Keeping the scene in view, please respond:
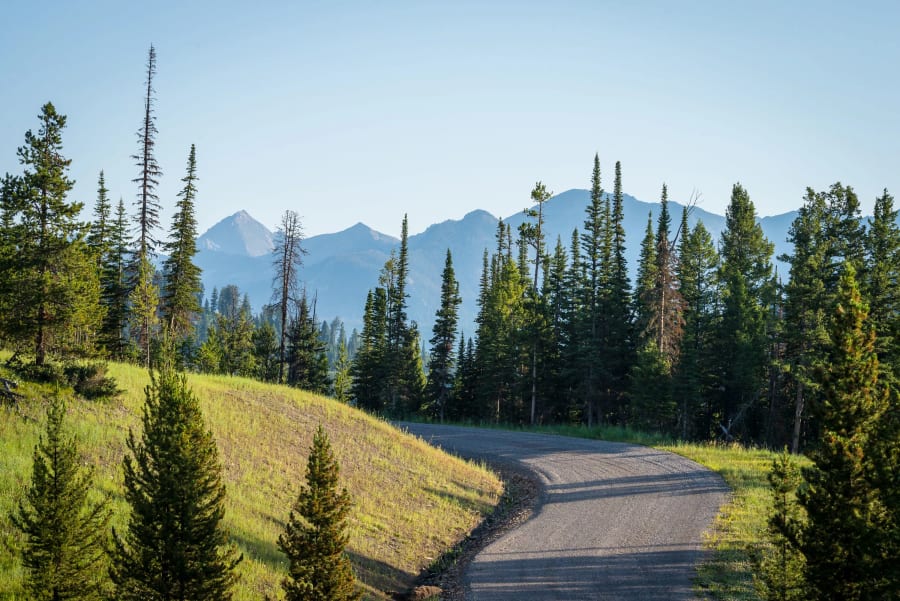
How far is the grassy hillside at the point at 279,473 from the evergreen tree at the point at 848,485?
9.63 m

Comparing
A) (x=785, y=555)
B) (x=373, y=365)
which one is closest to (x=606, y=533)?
(x=785, y=555)

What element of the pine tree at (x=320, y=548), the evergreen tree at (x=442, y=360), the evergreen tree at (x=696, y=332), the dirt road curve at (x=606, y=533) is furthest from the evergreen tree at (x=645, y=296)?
the pine tree at (x=320, y=548)

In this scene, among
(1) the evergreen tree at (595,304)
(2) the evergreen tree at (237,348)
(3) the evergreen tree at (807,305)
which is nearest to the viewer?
(3) the evergreen tree at (807,305)

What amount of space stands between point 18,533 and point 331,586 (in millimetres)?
6550

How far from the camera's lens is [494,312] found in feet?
189

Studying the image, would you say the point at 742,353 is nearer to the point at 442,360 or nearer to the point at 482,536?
the point at 442,360

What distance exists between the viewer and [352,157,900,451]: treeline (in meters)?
37.5

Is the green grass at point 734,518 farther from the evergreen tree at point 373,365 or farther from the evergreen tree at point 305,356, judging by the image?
the evergreen tree at point 305,356

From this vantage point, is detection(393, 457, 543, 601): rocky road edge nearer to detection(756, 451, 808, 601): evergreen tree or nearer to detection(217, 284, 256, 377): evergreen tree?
detection(756, 451, 808, 601): evergreen tree

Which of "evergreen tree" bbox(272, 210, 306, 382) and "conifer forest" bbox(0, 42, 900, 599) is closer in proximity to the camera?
"conifer forest" bbox(0, 42, 900, 599)

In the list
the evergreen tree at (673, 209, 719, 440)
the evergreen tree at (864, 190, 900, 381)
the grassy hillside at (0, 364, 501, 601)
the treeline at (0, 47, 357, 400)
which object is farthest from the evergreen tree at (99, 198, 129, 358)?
the evergreen tree at (864, 190, 900, 381)

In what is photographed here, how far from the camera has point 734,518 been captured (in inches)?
754

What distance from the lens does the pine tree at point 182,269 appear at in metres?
42.6

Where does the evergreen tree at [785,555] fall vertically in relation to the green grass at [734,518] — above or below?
above
